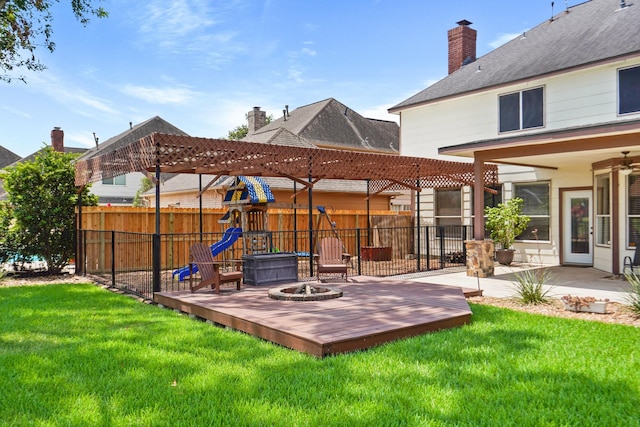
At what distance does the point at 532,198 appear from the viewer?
1474 centimetres

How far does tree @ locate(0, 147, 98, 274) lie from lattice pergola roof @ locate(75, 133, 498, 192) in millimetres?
1269

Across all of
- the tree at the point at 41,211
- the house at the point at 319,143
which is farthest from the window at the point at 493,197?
the tree at the point at 41,211

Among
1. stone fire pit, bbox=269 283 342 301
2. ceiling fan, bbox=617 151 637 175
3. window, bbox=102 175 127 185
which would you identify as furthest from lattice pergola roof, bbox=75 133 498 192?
window, bbox=102 175 127 185

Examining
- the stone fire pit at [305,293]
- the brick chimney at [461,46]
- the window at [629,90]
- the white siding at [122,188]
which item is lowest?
the stone fire pit at [305,293]

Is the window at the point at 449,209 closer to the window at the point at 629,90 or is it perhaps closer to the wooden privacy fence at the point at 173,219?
the wooden privacy fence at the point at 173,219

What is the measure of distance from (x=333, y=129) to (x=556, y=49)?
1520cm

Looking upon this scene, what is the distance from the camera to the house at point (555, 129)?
10.8 metres

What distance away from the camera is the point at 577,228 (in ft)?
45.1

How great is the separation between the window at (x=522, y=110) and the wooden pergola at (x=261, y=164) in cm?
151

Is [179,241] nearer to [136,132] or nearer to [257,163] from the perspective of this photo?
[257,163]

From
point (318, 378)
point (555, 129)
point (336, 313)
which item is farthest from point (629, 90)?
point (318, 378)

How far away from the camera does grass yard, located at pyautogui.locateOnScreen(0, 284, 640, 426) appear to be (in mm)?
3592

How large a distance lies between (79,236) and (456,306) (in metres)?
10.1

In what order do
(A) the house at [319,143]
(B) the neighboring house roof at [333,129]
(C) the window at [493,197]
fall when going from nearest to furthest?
1. (C) the window at [493,197]
2. (A) the house at [319,143]
3. (B) the neighboring house roof at [333,129]
